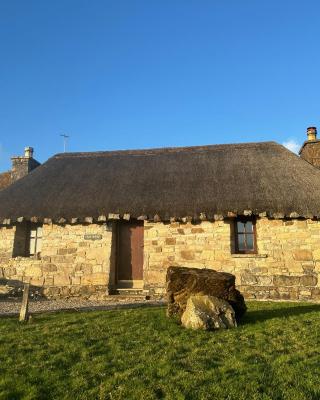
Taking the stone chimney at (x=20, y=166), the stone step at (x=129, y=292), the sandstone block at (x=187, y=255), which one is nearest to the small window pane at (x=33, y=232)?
the stone step at (x=129, y=292)

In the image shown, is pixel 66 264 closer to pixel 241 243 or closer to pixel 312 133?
pixel 241 243

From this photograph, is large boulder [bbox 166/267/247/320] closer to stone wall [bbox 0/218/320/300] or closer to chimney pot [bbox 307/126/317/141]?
stone wall [bbox 0/218/320/300]

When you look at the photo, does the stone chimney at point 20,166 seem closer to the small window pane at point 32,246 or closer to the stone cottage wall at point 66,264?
the small window pane at point 32,246

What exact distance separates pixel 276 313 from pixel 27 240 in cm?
855

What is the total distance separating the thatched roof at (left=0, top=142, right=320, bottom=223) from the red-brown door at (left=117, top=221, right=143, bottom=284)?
909 millimetres

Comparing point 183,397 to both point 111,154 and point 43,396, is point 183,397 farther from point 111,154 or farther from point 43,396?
point 111,154

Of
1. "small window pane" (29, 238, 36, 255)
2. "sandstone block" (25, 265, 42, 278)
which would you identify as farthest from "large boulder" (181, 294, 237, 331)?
"small window pane" (29, 238, 36, 255)

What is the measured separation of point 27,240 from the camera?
485 inches

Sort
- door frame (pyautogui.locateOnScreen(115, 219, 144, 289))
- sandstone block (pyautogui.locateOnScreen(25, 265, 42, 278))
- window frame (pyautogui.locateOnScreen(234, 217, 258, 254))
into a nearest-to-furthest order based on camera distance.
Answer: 1. window frame (pyautogui.locateOnScreen(234, 217, 258, 254))
2. sandstone block (pyautogui.locateOnScreen(25, 265, 42, 278))
3. door frame (pyautogui.locateOnScreen(115, 219, 144, 289))

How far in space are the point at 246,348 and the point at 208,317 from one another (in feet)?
3.75

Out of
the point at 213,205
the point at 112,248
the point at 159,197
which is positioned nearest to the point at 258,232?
the point at 213,205

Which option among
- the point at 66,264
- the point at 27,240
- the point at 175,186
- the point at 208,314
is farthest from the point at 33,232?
the point at 208,314

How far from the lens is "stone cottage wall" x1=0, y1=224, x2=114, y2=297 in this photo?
11195mm

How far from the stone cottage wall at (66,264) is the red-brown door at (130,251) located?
0.57m
